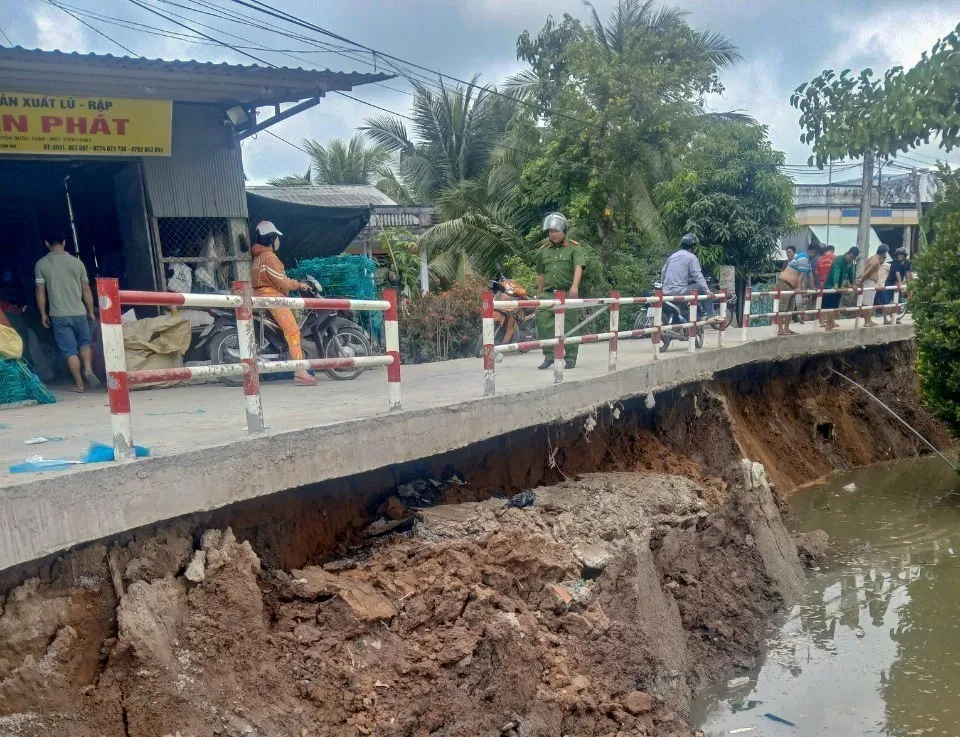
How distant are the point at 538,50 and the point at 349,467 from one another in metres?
15.8

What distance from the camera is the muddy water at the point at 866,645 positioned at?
18.2 ft

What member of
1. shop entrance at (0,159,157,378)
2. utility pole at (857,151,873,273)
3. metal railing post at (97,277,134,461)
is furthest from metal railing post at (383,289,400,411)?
utility pole at (857,151,873,273)

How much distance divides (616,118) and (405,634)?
13138mm

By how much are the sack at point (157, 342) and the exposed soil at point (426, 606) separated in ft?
9.43

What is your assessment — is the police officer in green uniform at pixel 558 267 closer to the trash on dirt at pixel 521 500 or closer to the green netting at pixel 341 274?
the green netting at pixel 341 274

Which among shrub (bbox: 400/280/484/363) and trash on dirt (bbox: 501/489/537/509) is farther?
shrub (bbox: 400/280/484/363)

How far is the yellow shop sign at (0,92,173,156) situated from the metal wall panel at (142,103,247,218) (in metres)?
0.27

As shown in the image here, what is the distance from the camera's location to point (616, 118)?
15.8m

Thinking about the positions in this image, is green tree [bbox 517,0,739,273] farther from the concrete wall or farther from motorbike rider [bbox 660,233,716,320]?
the concrete wall

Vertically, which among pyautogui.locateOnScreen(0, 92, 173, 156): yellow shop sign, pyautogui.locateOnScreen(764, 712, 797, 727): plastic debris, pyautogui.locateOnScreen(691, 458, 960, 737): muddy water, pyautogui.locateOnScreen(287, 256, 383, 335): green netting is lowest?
pyautogui.locateOnScreen(691, 458, 960, 737): muddy water

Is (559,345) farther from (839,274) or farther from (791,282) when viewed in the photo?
(839,274)

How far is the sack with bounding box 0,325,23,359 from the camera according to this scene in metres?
6.31

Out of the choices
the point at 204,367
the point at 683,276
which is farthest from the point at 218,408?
the point at 683,276

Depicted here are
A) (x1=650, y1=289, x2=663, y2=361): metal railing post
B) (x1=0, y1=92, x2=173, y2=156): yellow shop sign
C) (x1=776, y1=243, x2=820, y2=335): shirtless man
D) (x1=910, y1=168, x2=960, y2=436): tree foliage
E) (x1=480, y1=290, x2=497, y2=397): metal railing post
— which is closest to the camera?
(x1=480, y1=290, x2=497, y2=397): metal railing post
